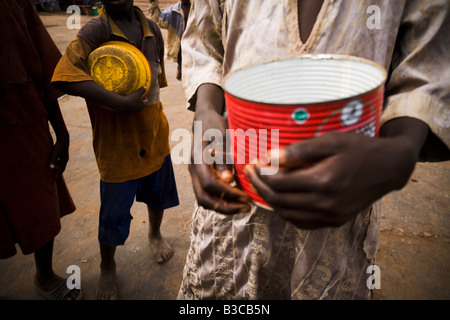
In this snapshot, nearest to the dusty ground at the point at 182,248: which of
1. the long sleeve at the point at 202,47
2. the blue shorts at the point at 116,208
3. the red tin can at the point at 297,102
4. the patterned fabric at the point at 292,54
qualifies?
the blue shorts at the point at 116,208

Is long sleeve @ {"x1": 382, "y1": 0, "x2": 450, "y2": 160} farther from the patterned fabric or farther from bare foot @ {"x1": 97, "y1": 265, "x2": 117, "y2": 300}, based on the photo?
bare foot @ {"x1": 97, "y1": 265, "x2": 117, "y2": 300}

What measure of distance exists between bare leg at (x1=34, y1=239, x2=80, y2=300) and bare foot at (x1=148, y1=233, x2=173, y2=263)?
21.4 inches

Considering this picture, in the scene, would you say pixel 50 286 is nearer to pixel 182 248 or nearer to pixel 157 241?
pixel 157 241

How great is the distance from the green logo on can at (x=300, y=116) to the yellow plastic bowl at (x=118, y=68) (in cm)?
112

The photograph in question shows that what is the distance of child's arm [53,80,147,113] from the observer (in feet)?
4.53

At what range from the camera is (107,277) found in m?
A: 1.80

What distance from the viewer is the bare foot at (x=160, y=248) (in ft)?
6.61

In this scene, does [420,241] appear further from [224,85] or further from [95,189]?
[95,189]

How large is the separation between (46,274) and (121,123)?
112 cm

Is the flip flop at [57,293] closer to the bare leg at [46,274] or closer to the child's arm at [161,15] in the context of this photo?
the bare leg at [46,274]

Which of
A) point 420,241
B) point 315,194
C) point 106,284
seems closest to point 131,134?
point 106,284

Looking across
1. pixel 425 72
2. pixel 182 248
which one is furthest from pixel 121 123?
pixel 425 72
